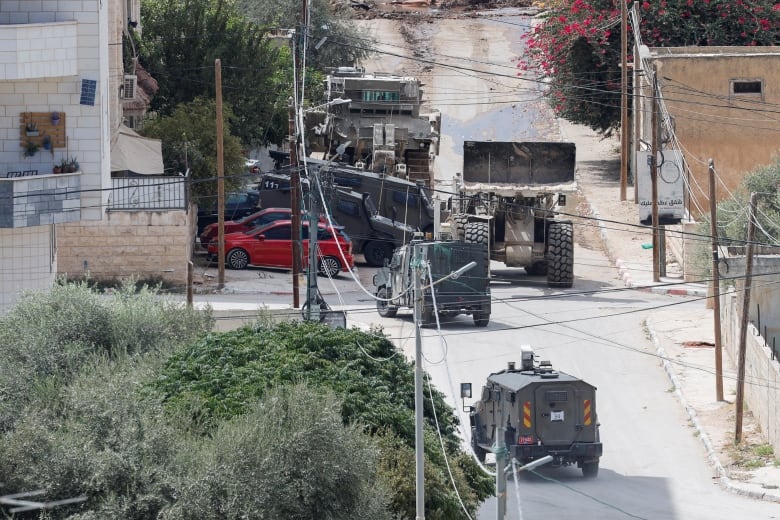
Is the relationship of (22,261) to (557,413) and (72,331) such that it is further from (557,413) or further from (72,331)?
(557,413)

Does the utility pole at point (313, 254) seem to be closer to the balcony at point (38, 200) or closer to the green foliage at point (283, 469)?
the balcony at point (38, 200)

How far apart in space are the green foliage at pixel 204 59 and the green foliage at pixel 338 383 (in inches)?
954

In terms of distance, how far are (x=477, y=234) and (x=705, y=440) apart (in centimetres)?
1077

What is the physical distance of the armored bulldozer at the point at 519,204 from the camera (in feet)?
118

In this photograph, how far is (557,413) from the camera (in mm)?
22641

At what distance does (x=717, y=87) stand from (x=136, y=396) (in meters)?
28.1

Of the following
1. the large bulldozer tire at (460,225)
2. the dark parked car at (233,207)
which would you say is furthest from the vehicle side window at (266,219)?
the large bulldozer tire at (460,225)

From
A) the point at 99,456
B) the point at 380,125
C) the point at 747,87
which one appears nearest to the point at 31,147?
the point at 99,456

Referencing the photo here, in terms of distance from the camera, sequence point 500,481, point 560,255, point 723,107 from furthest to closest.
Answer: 1. point 723,107
2. point 560,255
3. point 500,481

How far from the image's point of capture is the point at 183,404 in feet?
59.7

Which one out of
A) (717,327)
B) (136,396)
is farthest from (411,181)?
(136,396)

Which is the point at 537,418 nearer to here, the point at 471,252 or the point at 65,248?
the point at 471,252

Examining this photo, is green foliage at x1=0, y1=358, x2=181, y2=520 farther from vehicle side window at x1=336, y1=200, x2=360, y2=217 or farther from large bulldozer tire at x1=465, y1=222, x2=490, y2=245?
vehicle side window at x1=336, y1=200, x2=360, y2=217

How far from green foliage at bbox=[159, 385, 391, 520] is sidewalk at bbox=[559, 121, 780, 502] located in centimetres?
809
